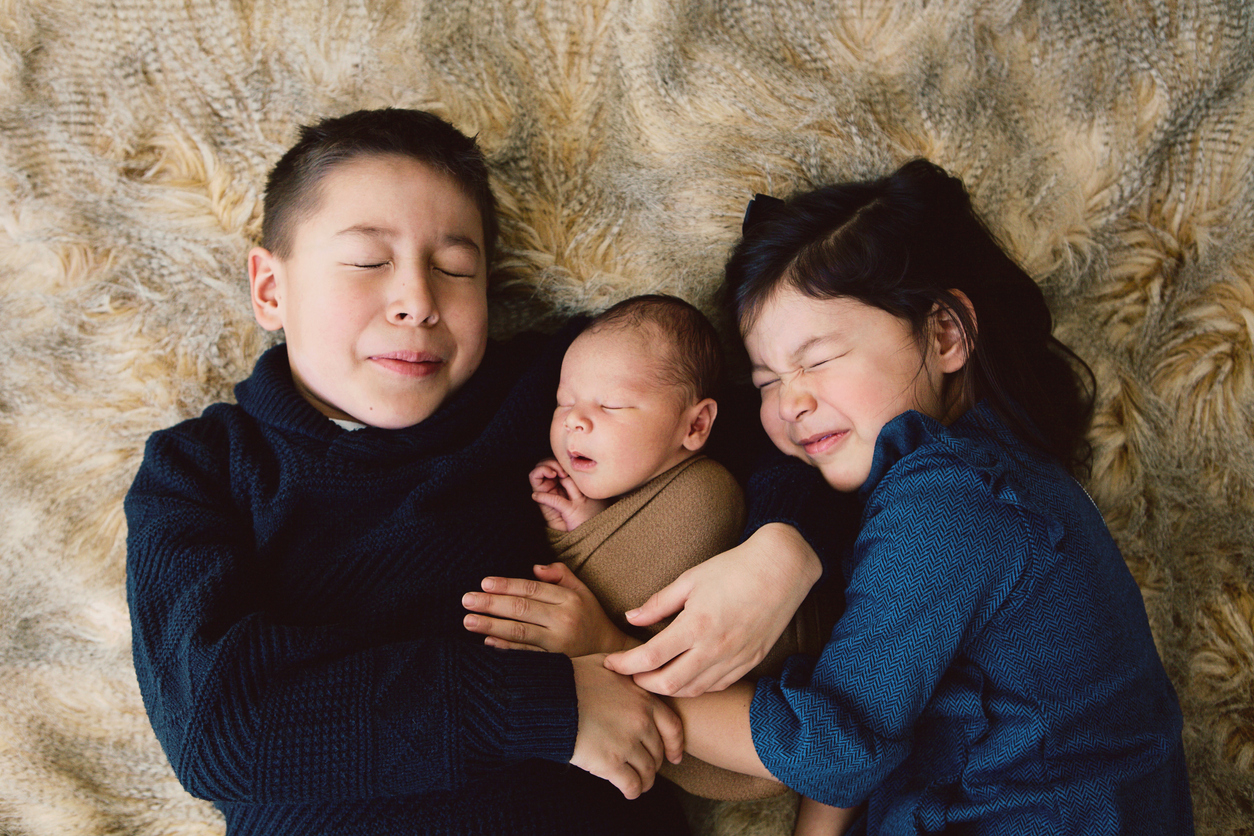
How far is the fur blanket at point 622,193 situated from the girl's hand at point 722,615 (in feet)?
1.57

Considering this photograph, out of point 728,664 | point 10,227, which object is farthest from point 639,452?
point 10,227

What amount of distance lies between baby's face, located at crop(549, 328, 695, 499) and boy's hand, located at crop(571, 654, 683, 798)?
Result: 298 mm

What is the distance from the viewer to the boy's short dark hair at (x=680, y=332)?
1344 mm

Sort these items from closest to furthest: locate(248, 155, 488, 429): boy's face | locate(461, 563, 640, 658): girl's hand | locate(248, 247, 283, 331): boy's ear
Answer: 1. locate(461, 563, 640, 658): girl's hand
2. locate(248, 155, 488, 429): boy's face
3. locate(248, 247, 283, 331): boy's ear

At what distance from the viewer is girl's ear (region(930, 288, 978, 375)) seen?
1310 mm

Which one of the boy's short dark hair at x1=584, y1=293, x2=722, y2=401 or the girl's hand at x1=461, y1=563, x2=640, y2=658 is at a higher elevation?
the boy's short dark hair at x1=584, y1=293, x2=722, y2=401

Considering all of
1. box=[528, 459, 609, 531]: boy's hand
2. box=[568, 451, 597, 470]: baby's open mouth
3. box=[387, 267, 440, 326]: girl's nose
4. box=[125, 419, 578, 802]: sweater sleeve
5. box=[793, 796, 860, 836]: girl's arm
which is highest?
box=[387, 267, 440, 326]: girl's nose

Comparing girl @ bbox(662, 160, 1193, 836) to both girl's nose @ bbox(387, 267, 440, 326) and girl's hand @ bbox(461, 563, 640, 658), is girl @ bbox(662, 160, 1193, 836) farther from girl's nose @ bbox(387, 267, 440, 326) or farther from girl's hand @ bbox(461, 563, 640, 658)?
girl's nose @ bbox(387, 267, 440, 326)

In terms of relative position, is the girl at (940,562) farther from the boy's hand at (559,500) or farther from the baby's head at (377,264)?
the baby's head at (377,264)

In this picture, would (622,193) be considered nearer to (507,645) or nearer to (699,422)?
(699,422)

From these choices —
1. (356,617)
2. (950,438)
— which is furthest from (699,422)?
(356,617)

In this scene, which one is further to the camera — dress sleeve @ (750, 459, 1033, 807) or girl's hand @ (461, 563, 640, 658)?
girl's hand @ (461, 563, 640, 658)

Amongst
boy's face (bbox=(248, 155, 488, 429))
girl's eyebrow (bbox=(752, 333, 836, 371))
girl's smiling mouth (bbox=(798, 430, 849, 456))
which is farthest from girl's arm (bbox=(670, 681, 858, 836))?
boy's face (bbox=(248, 155, 488, 429))

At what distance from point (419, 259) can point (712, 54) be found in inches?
24.6
